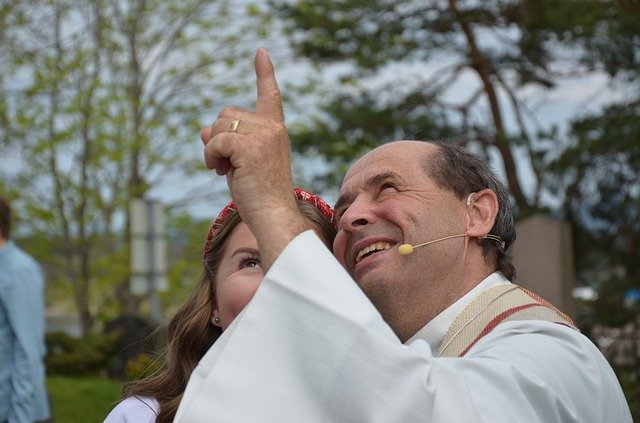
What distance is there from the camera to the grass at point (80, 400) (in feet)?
39.1

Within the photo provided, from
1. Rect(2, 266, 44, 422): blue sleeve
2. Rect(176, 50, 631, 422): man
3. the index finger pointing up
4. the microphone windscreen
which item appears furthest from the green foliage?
the index finger pointing up

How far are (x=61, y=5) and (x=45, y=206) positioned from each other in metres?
4.52

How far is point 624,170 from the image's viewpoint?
10.4m

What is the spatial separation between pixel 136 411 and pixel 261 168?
1.15 metres

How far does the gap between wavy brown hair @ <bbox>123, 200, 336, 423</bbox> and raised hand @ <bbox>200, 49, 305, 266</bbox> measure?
100cm

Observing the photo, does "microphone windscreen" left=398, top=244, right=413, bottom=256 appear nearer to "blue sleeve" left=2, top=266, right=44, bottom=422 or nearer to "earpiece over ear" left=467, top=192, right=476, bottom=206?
"earpiece over ear" left=467, top=192, right=476, bottom=206

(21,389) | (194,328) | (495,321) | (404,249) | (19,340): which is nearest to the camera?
(495,321)

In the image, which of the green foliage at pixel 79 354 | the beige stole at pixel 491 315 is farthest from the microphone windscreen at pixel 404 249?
the green foliage at pixel 79 354

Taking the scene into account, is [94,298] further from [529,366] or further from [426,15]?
[529,366]

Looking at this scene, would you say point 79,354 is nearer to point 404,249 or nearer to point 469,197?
point 469,197

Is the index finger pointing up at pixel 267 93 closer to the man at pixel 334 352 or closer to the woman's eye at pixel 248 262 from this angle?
the man at pixel 334 352

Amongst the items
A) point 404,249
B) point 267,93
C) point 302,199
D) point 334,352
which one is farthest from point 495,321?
point 302,199

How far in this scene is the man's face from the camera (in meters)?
2.69

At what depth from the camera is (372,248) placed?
272 cm
